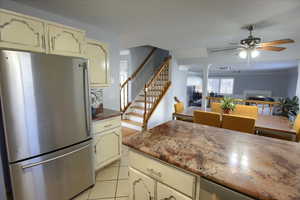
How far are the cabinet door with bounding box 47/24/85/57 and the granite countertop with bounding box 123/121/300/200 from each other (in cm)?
133

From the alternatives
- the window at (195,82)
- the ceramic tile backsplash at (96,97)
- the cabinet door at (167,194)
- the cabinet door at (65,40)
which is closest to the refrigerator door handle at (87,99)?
the cabinet door at (65,40)

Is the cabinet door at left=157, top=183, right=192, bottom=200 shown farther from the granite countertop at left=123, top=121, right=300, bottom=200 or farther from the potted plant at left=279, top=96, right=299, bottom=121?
the potted plant at left=279, top=96, right=299, bottom=121

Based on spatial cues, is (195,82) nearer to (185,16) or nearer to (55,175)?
(185,16)

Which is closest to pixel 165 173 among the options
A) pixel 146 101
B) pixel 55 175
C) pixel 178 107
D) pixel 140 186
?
pixel 140 186

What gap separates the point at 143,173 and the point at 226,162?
2.20 feet

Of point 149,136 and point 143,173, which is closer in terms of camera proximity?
point 143,173

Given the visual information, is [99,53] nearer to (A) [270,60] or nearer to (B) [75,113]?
(B) [75,113]

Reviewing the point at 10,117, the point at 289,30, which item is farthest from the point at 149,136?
the point at 289,30

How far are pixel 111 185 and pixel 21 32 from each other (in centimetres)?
209

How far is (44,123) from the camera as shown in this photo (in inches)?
56.1

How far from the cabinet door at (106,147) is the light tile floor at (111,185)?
0.19 m

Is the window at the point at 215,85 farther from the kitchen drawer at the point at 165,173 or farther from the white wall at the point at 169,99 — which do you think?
the kitchen drawer at the point at 165,173

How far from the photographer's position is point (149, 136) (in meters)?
1.51

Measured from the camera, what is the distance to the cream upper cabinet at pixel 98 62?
2.14 m
